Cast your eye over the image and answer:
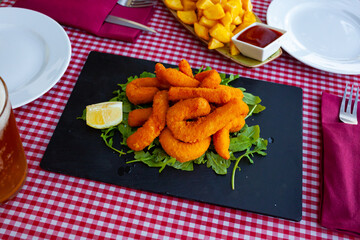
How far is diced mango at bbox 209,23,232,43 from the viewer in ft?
6.23

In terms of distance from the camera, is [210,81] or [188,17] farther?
[188,17]

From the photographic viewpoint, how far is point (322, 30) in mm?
2086

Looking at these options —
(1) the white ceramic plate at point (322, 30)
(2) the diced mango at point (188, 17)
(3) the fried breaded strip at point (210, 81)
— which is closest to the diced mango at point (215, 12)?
(2) the diced mango at point (188, 17)

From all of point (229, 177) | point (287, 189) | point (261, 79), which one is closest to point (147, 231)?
point (229, 177)

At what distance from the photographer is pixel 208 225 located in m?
1.44

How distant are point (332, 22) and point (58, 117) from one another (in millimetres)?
1489

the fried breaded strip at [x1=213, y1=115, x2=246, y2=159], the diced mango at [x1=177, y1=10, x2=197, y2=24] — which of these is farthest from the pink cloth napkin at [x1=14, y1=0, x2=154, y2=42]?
the fried breaded strip at [x1=213, y1=115, x2=246, y2=159]

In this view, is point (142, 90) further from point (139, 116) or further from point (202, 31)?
point (202, 31)

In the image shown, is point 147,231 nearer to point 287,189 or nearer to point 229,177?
point 229,177

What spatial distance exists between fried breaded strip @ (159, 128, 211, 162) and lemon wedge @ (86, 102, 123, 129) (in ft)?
0.76

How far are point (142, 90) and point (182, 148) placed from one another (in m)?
0.32

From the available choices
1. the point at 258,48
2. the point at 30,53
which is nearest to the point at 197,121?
the point at 258,48

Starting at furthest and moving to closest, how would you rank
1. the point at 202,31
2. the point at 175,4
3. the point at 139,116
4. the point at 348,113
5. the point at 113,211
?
the point at 175,4, the point at 202,31, the point at 348,113, the point at 139,116, the point at 113,211

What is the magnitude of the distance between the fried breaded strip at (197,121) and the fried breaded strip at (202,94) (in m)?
0.03
